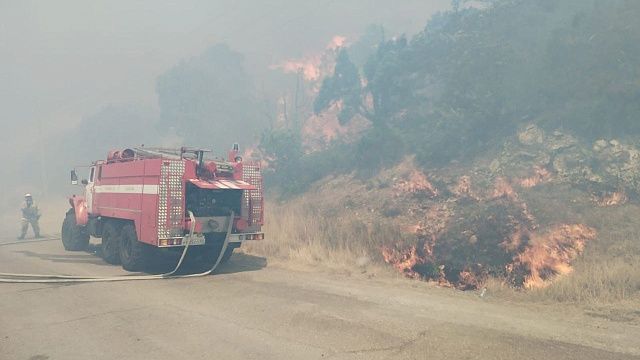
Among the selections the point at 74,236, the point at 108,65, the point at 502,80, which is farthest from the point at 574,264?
the point at 108,65

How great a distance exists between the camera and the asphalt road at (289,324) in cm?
481

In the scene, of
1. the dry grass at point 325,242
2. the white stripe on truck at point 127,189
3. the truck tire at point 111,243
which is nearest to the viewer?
the white stripe on truck at point 127,189

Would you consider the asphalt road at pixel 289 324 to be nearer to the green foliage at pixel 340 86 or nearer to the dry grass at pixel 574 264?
the dry grass at pixel 574 264

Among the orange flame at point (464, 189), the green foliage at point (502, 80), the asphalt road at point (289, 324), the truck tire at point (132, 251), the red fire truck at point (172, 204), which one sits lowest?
the asphalt road at point (289, 324)

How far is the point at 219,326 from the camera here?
5.73 meters

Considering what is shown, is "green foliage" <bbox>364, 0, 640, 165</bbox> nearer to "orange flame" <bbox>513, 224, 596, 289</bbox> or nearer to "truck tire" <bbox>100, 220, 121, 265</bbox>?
"orange flame" <bbox>513, 224, 596, 289</bbox>

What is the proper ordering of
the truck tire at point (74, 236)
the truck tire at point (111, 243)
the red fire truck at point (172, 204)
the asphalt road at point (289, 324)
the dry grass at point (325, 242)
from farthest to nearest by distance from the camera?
the truck tire at point (74, 236)
the truck tire at point (111, 243)
the dry grass at point (325, 242)
the red fire truck at point (172, 204)
the asphalt road at point (289, 324)

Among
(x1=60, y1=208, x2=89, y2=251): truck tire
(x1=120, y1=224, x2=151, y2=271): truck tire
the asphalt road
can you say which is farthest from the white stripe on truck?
(x1=60, y1=208, x2=89, y2=251): truck tire

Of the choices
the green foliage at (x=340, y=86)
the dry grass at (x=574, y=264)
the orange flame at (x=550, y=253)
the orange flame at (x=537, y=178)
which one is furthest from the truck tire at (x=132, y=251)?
the green foliage at (x=340, y=86)

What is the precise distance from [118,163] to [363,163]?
1650cm

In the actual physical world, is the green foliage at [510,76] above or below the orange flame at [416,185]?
above

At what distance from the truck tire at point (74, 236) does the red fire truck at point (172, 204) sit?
1799 millimetres

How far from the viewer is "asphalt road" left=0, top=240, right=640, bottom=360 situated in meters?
4.81

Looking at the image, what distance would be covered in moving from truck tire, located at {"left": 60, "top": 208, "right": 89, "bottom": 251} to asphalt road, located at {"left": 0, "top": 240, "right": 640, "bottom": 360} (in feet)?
17.6
